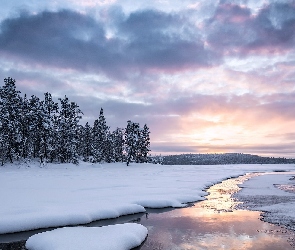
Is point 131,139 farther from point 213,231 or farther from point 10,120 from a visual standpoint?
point 213,231

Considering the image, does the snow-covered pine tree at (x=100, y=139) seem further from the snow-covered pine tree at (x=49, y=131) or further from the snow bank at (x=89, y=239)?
the snow bank at (x=89, y=239)

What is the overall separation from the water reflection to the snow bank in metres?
0.63

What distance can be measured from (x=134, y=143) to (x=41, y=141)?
21.9 m

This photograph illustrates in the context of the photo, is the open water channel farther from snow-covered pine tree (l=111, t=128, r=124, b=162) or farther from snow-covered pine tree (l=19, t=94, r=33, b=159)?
snow-covered pine tree (l=111, t=128, r=124, b=162)

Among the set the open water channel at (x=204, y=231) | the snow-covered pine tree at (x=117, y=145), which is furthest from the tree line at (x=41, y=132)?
the open water channel at (x=204, y=231)

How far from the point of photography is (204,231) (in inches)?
489

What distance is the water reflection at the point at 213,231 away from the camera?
34.6 ft

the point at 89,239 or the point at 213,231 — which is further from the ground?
the point at 89,239

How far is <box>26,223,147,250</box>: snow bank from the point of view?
Result: 963cm

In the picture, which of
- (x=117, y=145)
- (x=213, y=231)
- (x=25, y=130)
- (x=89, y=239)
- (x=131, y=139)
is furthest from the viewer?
(x=117, y=145)

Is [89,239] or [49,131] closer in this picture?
[89,239]

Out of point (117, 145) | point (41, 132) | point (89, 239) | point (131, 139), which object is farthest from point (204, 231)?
point (117, 145)

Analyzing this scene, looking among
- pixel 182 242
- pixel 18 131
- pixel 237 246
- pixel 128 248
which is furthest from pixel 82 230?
pixel 18 131

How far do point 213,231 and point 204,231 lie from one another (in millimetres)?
394
